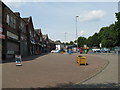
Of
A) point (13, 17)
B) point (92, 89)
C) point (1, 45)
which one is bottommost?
point (92, 89)

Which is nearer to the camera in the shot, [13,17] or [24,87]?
[24,87]

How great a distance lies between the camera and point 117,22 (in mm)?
45625

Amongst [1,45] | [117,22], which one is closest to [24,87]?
[1,45]

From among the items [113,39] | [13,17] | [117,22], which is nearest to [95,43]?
[113,39]

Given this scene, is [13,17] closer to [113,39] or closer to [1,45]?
[1,45]

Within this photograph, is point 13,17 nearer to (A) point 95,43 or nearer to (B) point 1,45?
(B) point 1,45

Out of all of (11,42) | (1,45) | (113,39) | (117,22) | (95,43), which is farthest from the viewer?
(95,43)

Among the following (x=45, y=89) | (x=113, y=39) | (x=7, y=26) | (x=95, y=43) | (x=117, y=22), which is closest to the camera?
(x=45, y=89)

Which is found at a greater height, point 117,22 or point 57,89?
point 117,22

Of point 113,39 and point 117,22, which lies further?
point 113,39

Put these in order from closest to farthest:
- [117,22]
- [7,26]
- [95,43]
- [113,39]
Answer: [7,26] < [117,22] < [113,39] < [95,43]

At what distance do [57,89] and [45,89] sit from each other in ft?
1.66

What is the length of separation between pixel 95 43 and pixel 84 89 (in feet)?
319

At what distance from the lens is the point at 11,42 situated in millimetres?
26031
